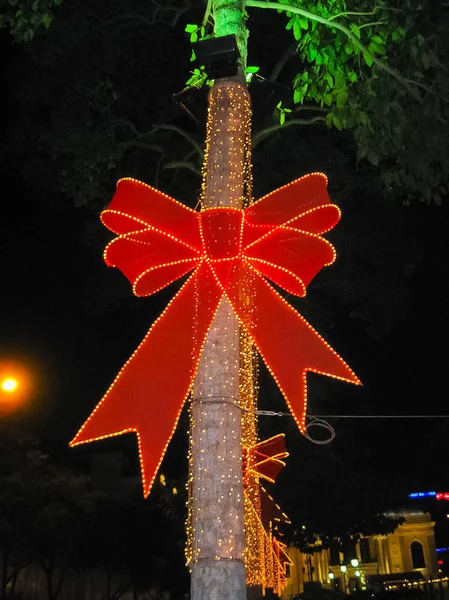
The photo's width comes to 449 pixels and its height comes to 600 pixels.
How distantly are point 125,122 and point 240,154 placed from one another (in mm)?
6260

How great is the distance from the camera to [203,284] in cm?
389

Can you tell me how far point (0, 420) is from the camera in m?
14.8

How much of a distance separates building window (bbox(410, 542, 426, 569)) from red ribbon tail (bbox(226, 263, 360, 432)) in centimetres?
6159

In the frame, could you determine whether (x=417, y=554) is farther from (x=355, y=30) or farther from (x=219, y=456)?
(x=219, y=456)

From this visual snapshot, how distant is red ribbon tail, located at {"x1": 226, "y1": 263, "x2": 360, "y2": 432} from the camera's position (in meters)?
3.79

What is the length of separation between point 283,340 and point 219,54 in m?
1.92

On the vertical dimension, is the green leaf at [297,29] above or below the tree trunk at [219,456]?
above

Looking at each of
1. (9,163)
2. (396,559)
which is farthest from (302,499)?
(396,559)

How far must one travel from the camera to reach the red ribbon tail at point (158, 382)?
368 cm

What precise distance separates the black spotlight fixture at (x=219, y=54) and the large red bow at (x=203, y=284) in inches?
39.7

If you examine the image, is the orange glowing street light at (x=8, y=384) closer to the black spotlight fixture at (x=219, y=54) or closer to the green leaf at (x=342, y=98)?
the green leaf at (x=342, y=98)

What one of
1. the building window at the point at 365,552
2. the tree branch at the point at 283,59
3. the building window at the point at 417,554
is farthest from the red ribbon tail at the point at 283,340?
the building window at the point at 417,554

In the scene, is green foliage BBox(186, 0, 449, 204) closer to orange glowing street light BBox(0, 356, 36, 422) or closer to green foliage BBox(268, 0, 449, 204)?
green foliage BBox(268, 0, 449, 204)

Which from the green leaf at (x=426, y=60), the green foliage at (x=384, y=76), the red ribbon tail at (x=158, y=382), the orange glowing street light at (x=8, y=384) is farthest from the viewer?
the orange glowing street light at (x=8, y=384)
